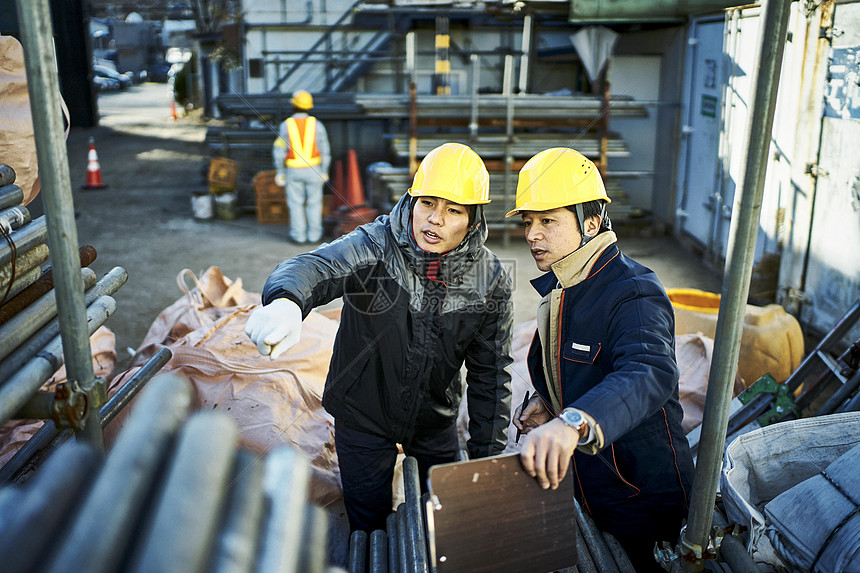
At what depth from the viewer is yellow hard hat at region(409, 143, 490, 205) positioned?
2.70 meters

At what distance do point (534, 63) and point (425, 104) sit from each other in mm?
3216

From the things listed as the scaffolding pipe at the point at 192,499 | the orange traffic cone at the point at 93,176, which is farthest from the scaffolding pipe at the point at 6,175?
the orange traffic cone at the point at 93,176

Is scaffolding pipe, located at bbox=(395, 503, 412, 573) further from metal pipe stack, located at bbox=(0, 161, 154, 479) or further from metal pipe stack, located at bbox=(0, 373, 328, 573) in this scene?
metal pipe stack, located at bbox=(0, 373, 328, 573)

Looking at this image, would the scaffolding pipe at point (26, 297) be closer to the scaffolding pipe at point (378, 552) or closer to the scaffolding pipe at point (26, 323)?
the scaffolding pipe at point (26, 323)

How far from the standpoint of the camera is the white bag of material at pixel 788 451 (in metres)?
2.48

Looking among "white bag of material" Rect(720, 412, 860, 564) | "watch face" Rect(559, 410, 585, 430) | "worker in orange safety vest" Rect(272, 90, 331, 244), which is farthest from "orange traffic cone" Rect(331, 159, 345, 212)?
"watch face" Rect(559, 410, 585, 430)

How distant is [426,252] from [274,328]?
82 centimetres

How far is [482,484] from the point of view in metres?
1.68

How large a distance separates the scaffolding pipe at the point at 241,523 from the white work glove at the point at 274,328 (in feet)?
3.14

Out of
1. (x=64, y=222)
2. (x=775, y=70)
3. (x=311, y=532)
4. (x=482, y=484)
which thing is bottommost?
(x=482, y=484)

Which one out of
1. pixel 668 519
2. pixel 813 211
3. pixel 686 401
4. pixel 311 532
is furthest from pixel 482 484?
pixel 813 211

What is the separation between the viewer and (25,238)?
2146 mm

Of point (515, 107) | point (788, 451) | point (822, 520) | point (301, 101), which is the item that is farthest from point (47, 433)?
point (515, 107)

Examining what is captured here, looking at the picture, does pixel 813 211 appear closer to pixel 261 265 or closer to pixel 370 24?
pixel 261 265
